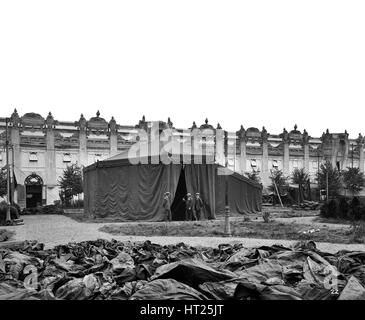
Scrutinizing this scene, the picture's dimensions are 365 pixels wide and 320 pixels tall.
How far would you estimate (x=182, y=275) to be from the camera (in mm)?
4449

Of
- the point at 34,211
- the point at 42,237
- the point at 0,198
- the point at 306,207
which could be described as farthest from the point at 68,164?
the point at 42,237

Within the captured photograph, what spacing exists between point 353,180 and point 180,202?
3674 centimetres

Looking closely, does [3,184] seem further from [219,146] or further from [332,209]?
[332,209]

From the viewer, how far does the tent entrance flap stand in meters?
20.7

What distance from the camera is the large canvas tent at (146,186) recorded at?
2003 centimetres

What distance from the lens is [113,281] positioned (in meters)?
5.25

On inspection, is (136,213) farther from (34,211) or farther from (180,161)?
(34,211)

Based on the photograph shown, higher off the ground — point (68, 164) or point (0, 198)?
point (68, 164)

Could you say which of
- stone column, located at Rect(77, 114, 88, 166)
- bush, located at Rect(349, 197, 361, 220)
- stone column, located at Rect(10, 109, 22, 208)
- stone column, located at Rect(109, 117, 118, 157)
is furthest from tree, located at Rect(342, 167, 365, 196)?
stone column, located at Rect(10, 109, 22, 208)

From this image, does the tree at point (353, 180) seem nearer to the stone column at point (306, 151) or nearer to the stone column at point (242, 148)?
the stone column at point (306, 151)

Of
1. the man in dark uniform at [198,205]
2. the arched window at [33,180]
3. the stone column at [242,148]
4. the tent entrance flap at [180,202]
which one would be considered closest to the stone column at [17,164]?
the arched window at [33,180]

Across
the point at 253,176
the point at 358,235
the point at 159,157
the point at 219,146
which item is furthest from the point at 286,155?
the point at 358,235

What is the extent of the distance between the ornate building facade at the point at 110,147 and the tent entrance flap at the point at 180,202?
84.4 ft
